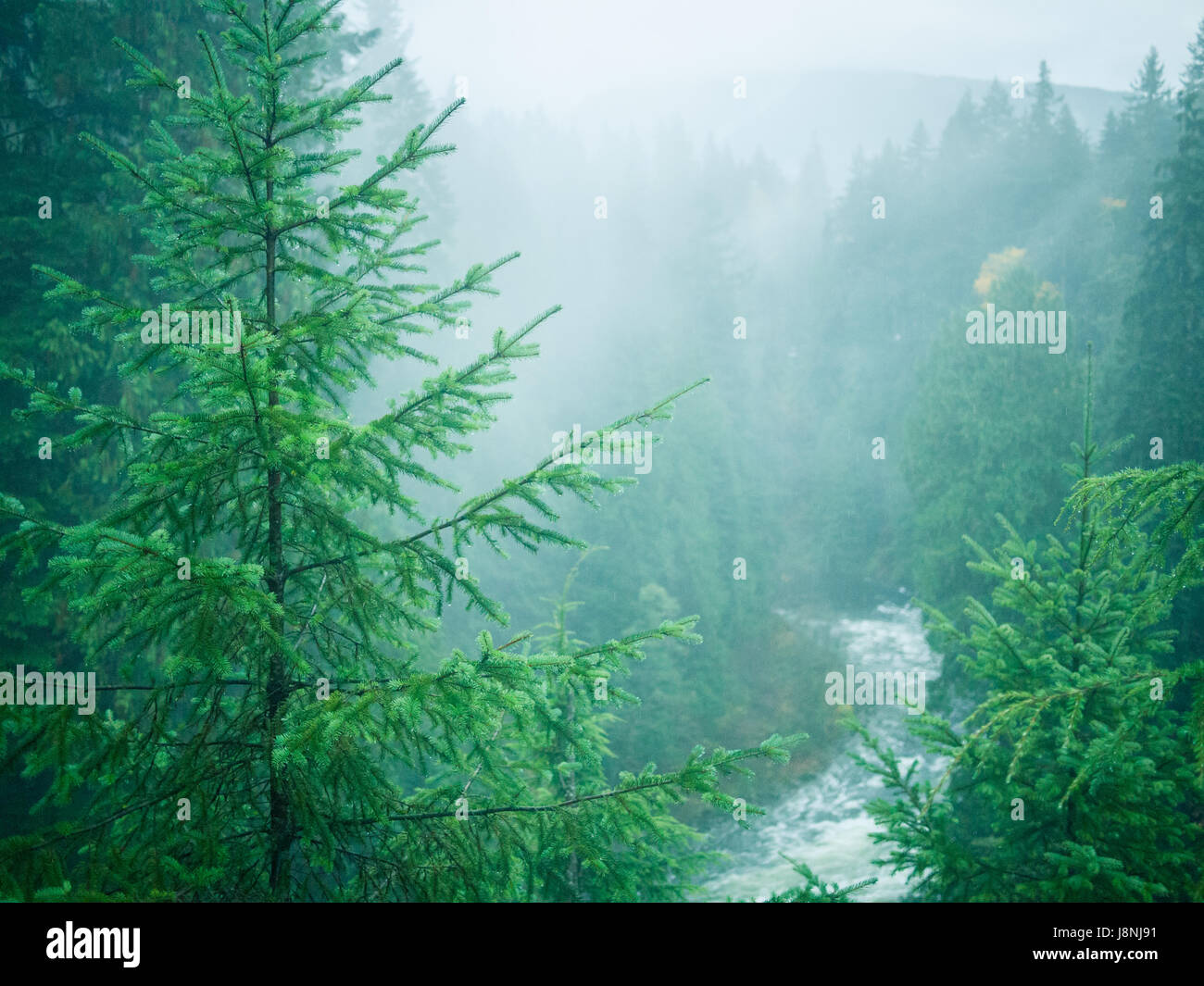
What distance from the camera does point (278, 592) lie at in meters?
4.25

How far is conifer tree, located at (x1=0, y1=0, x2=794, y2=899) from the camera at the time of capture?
3.26 meters

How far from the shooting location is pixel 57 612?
9.27m

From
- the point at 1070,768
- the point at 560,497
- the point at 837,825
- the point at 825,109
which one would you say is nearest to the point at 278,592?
the point at 1070,768

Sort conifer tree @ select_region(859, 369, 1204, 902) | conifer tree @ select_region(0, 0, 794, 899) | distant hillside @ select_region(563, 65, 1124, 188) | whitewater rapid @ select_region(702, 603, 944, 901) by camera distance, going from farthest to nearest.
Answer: distant hillside @ select_region(563, 65, 1124, 188) → whitewater rapid @ select_region(702, 603, 944, 901) → conifer tree @ select_region(859, 369, 1204, 902) → conifer tree @ select_region(0, 0, 794, 899)

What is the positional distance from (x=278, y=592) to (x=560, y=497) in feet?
44.0

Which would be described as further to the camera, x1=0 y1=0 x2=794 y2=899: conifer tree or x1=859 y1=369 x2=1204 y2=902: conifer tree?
x1=859 y1=369 x2=1204 y2=902: conifer tree

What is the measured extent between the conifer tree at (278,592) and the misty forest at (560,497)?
0.04 metres

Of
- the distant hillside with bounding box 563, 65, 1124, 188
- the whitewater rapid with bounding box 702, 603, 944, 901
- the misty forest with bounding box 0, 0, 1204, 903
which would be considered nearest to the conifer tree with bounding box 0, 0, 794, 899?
the misty forest with bounding box 0, 0, 1204, 903

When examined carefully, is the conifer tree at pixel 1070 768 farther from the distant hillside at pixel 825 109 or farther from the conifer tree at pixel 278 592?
the distant hillside at pixel 825 109

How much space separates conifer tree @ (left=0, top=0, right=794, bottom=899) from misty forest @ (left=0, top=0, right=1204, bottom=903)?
4cm

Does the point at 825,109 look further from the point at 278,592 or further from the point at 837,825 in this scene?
the point at 278,592

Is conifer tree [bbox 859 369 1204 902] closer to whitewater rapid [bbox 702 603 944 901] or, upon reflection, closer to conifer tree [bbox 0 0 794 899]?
conifer tree [bbox 0 0 794 899]
